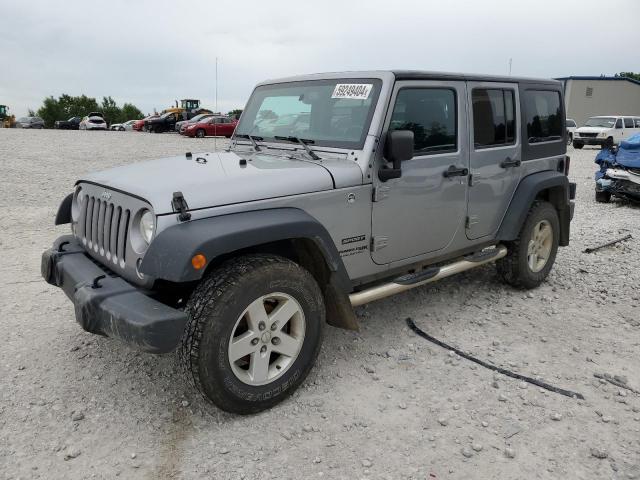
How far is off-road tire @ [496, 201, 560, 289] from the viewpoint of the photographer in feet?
16.5

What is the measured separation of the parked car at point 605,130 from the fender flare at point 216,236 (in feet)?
83.9

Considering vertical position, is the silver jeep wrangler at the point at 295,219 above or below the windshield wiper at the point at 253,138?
below

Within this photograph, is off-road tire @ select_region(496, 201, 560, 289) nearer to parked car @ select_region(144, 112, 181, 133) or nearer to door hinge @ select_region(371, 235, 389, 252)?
door hinge @ select_region(371, 235, 389, 252)

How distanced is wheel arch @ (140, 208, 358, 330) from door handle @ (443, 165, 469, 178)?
1.24m

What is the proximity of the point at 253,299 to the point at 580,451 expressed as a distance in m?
1.90

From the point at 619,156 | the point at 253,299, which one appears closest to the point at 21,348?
the point at 253,299

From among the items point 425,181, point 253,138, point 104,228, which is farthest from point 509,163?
point 104,228

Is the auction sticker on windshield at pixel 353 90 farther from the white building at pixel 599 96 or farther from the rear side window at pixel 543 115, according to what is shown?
the white building at pixel 599 96

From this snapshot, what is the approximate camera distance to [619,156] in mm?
10055

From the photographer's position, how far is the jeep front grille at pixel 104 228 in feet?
10.1

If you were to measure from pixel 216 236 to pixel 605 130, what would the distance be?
26418 mm

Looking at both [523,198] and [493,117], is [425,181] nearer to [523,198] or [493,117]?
[493,117]

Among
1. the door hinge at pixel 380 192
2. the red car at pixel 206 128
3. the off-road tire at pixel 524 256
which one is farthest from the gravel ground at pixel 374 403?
the red car at pixel 206 128

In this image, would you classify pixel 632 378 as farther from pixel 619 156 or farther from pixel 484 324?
pixel 619 156
